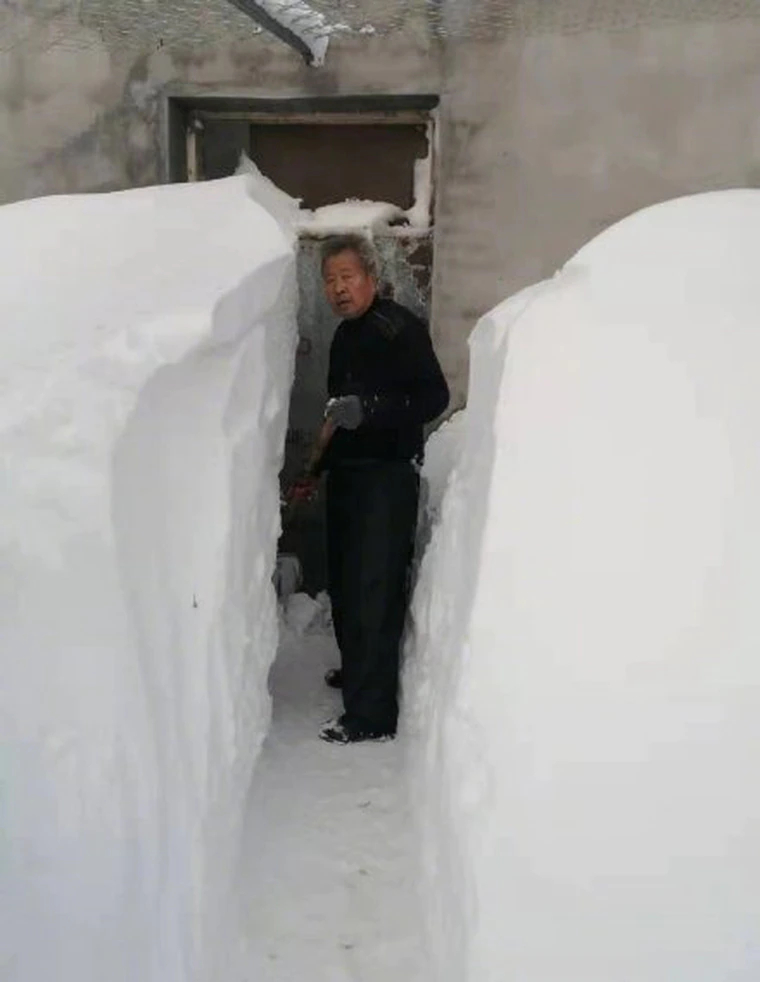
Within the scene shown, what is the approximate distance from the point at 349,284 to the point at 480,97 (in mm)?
1400

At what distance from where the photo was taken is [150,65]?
401 centimetres

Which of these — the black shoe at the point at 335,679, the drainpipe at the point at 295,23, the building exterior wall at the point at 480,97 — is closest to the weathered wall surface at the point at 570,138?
the building exterior wall at the point at 480,97

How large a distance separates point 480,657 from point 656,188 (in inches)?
105

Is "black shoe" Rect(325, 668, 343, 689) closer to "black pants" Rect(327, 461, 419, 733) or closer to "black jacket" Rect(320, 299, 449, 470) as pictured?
"black pants" Rect(327, 461, 419, 733)

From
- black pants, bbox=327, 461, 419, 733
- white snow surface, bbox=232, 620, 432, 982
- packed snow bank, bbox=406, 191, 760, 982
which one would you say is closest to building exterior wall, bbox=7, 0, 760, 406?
black pants, bbox=327, 461, 419, 733

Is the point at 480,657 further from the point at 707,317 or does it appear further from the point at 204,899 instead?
the point at 707,317

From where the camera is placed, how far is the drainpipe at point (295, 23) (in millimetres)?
3262

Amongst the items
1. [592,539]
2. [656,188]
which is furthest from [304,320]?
[592,539]

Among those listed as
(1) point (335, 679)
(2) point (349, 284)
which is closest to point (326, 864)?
(1) point (335, 679)

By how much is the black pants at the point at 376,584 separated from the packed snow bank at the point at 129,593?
0.36 m

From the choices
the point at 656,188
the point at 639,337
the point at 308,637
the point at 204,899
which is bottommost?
the point at 308,637

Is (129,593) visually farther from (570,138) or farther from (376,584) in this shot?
(570,138)

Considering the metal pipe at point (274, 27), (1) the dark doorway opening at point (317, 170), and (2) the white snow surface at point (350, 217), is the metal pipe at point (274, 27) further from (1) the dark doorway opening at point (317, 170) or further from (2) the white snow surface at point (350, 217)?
(2) the white snow surface at point (350, 217)

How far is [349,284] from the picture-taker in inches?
118
